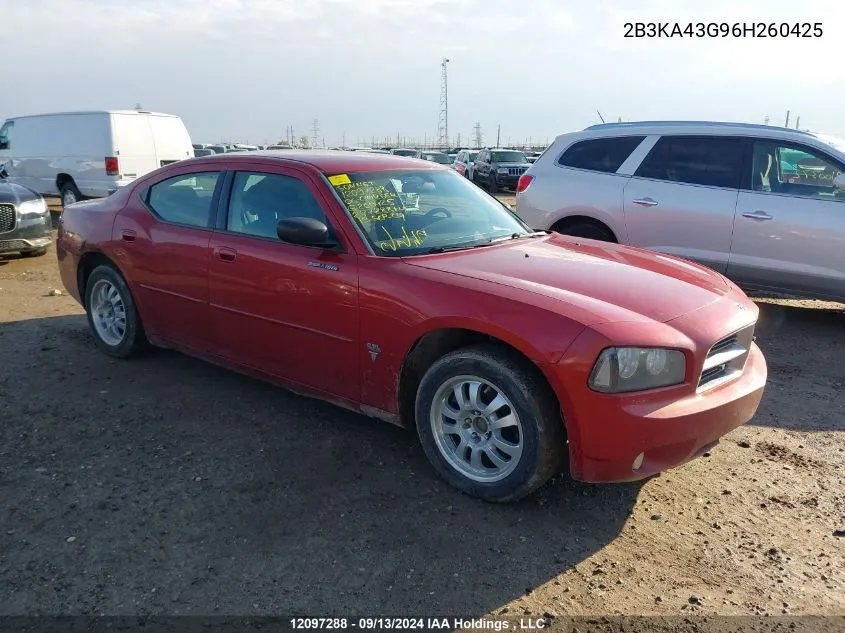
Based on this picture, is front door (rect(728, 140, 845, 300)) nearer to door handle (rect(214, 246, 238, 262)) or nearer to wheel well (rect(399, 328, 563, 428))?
wheel well (rect(399, 328, 563, 428))

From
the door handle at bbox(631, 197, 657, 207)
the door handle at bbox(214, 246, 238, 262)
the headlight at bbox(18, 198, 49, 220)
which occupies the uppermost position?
the door handle at bbox(631, 197, 657, 207)

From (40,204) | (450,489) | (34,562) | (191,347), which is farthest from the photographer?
(40,204)

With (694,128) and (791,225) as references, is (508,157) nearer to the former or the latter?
(694,128)

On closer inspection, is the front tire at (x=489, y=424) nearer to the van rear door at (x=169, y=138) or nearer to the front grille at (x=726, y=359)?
the front grille at (x=726, y=359)

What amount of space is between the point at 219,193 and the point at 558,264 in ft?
7.30

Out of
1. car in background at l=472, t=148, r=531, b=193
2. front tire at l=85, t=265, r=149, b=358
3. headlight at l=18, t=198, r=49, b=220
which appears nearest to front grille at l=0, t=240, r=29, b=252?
headlight at l=18, t=198, r=49, b=220

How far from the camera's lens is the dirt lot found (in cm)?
277

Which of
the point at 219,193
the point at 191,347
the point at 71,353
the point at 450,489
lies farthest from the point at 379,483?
the point at 71,353

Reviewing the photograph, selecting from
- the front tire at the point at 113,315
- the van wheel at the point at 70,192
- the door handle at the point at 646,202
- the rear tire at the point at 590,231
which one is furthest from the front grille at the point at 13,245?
the door handle at the point at 646,202

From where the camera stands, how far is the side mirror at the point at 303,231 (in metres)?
3.76

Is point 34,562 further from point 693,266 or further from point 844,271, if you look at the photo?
point 844,271

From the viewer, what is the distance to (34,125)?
15.1 meters

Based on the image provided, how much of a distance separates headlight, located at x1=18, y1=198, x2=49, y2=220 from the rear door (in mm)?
7488

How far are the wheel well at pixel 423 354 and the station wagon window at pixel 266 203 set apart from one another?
3.20ft
